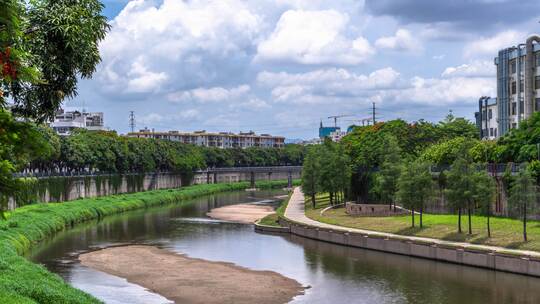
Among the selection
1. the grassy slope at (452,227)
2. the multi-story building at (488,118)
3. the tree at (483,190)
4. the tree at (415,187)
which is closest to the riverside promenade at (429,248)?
the grassy slope at (452,227)

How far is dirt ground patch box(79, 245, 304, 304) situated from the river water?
1493 millimetres

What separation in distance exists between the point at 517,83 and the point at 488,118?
18.8 m

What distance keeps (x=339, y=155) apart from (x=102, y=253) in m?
49.4

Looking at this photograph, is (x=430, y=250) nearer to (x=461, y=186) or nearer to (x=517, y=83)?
(x=461, y=186)

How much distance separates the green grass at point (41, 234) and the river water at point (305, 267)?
2101 millimetres

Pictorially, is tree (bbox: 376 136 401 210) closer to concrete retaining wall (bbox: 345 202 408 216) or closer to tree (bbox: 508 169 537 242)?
concrete retaining wall (bbox: 345 202 408 216)

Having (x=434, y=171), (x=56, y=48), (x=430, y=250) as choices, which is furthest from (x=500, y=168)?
(x=56, y=48)

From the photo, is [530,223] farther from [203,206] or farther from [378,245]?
[203,206]

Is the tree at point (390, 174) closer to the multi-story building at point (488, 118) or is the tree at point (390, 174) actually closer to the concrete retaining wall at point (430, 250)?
the concrete retaining wall at point (430, 250)

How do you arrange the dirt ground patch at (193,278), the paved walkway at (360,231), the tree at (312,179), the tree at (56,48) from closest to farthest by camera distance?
the tree at (56,48) < the dirt ground patch at (193,278) < the paved walkway at (360,231) < the tree at (312,179)

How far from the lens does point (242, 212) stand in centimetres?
12888

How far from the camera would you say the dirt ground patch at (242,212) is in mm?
115875

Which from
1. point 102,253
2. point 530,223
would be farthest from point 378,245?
point 102,253

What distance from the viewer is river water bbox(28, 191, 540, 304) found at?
170ft
